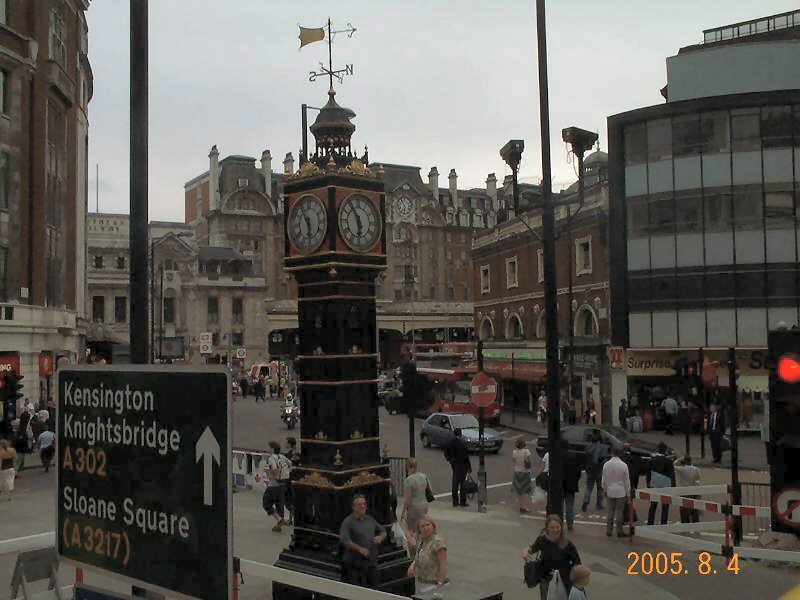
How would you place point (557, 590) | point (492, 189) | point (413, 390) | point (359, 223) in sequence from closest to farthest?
point (557, 590) → point (359, 223) → point (413, 390) → point (492, 189)

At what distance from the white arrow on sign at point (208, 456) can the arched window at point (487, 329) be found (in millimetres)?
52911

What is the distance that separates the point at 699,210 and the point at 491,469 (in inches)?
688

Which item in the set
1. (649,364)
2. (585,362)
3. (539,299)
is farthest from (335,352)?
(539,299)

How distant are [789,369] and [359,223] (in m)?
6.73

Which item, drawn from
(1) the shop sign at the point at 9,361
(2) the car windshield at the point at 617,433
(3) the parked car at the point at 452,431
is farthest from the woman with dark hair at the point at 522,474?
(1) the shop sign at the point at 9,361

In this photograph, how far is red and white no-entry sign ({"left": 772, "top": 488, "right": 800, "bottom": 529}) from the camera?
23.9ft

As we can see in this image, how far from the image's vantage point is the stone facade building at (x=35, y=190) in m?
33.5

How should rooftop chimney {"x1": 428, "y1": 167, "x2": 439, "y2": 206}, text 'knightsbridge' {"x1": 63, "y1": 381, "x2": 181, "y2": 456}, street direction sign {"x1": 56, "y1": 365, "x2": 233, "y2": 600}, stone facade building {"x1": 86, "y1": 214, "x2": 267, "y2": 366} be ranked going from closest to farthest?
street direction sign {"x1": 56, "y1": 365, "x2": 233, "y2": 600} < text 'knightsbridge' {"x1": 63, "y1": 381, "x2": 181, "y2": 456} < stone facade building {"x1": 86, "y1": 214, "x2": 267, "y2": 366} < rooftop chimney {"x1": 428, "y1": 167, "x2": 439, "y2": 206}

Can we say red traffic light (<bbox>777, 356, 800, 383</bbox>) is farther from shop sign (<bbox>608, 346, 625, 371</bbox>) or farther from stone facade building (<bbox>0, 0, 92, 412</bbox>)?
shop sign (<bbox>608, 346, 625, 371</bbox>)

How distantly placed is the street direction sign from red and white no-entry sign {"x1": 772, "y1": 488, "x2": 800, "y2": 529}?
17.4 ft

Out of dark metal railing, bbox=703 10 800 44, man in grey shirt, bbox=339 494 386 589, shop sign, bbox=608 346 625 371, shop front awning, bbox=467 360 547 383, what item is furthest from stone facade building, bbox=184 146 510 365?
man in grey shirt, bbox=339 494 386 589

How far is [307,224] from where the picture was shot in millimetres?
12648

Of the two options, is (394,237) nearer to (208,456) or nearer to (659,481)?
(659,481)

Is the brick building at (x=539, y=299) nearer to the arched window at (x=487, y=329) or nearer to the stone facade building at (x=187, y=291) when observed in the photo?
the arched window at (x=487, y=329)
